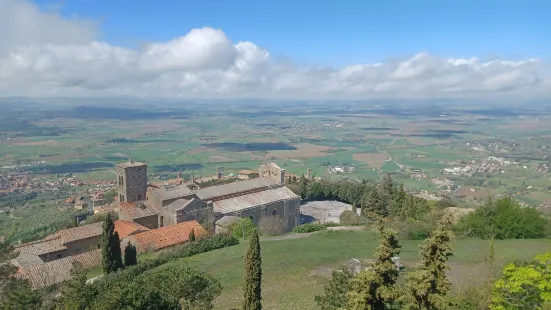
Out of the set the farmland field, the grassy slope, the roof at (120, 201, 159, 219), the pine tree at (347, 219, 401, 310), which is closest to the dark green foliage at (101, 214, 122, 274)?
the grassy slope

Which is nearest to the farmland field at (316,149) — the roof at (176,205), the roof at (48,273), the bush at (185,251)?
the roof at (176,205)

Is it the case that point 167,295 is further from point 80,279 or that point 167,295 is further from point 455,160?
point 455,160

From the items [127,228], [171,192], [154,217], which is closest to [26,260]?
→ [127,228]

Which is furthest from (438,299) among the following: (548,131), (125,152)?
(548,131)

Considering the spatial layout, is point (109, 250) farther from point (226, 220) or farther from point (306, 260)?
point (226, 220)

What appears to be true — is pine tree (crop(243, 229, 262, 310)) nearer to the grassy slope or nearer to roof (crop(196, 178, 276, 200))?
the grassy slope

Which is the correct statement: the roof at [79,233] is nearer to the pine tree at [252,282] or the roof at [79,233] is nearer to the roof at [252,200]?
the roof at [252,200]
